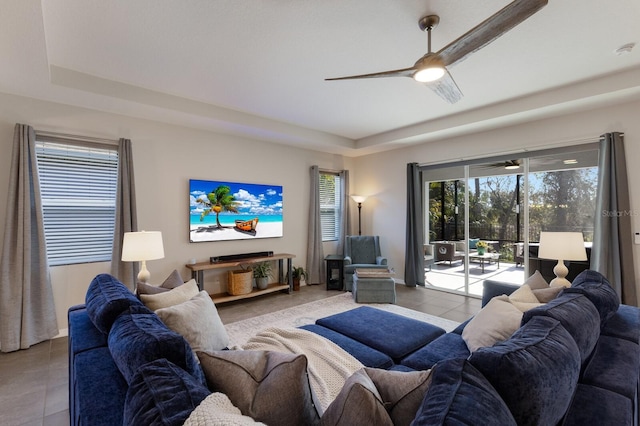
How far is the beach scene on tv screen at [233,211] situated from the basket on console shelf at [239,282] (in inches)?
23.5

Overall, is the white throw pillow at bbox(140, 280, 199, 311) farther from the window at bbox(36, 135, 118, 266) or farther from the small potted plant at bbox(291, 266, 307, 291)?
the small potted plant at bbox(291, 266, 307, 291)

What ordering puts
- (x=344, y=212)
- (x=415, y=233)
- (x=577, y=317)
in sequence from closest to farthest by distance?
(x=577, y=317)
(x=415, y=233)
(x=344, y=212)

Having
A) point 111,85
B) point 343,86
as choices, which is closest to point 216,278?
point 111,85

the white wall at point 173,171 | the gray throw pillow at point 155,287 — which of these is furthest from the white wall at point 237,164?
the gray throw pillow at point 155,287

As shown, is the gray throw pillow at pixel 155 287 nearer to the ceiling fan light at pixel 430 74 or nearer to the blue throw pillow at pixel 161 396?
the blue throw pillow at pixel 161 396

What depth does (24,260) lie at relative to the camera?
3.04 metres

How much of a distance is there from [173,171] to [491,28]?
394 cm

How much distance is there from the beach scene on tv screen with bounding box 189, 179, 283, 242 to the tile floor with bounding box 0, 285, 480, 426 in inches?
43.8

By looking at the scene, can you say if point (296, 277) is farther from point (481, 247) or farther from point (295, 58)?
point (295, 58)

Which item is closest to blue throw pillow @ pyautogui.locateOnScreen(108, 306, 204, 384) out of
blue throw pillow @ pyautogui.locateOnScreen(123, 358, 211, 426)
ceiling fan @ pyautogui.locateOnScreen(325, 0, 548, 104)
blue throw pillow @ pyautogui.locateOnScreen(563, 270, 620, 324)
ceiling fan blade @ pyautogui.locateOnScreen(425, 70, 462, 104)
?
blue throw pillow @ pyautogui.locateOnScreen(123, 358, 211, 426)

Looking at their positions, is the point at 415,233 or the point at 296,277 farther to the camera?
the point at 415,233

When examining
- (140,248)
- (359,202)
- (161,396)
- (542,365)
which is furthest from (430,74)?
(359,202)

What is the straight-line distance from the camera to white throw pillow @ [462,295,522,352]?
1.81m

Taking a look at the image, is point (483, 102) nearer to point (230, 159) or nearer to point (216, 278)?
point (230, 159)
